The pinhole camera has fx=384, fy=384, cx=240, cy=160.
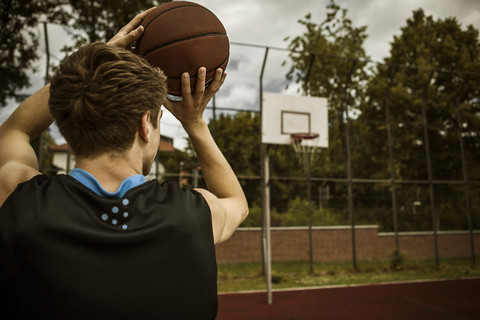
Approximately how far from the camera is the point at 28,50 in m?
9.98

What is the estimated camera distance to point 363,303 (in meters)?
6.23

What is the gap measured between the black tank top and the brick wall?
27.6 feet

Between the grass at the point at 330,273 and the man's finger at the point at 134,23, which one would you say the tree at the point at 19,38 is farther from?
the man's finger at the point at 134,23

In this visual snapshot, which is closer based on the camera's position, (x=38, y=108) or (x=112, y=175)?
(x=112, y=175)

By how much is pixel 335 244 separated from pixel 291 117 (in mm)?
4253

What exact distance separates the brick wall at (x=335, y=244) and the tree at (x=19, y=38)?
630cm

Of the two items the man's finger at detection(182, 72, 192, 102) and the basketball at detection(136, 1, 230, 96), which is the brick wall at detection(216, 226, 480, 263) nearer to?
the basketball at detection(136, 1, 230, 96)

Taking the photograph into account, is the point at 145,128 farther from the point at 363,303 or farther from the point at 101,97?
the point at 363,303

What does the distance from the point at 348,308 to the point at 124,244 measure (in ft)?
19.2

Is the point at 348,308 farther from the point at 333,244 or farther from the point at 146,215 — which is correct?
the point at 146,215

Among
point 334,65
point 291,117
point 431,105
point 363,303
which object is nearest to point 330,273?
point 363,303

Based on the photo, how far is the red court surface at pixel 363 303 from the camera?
5461 mm

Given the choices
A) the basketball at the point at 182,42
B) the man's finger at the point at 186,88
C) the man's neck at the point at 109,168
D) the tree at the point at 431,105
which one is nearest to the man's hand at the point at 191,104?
the man's finger at the point at 186,88

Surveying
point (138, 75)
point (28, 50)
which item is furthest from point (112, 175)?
point (28, 50)
